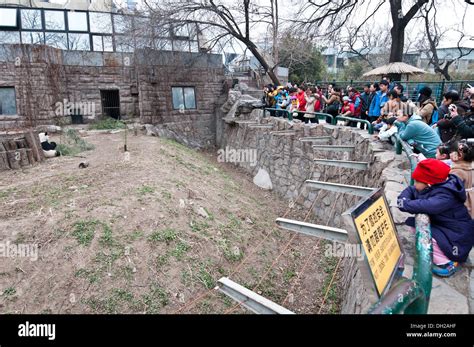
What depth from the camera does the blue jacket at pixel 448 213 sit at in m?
2.84

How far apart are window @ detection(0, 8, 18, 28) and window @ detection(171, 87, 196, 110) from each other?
278 inches

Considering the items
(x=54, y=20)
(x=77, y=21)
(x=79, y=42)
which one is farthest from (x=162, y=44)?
(x=54, y=20)

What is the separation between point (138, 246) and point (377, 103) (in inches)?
242

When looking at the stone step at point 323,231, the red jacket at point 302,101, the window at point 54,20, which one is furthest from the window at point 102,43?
the stone step at point 323,231

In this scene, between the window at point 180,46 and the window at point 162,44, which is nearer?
the window at point 162,44

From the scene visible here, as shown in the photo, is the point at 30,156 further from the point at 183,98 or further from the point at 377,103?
the point at 377,103

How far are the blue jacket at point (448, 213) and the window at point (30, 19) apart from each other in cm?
1702

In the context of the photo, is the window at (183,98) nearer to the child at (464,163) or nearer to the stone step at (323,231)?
the child at (464,163)

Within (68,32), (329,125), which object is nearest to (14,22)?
(68,32)

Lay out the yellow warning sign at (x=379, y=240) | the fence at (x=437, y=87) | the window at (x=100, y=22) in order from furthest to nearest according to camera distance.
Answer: the window at (x=100, y=22) < the fence at (x=437, y=87) < the yellow warning sign at (x=379, y=240)

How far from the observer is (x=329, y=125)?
943 centimetres

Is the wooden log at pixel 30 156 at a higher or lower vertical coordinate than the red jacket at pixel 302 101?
lower
